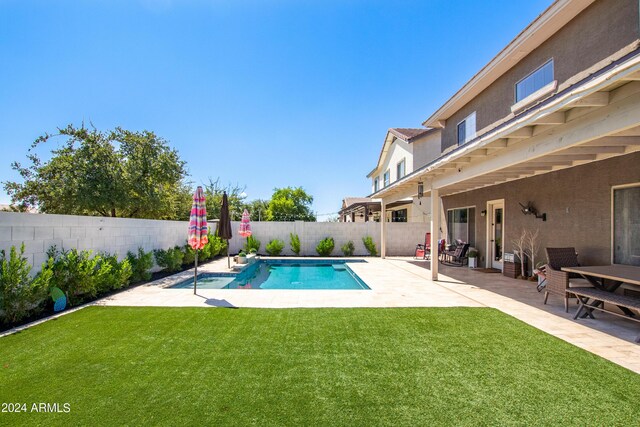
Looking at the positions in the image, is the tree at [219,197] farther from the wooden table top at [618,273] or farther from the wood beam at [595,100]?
the wood beam at [595,100]

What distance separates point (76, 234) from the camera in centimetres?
688

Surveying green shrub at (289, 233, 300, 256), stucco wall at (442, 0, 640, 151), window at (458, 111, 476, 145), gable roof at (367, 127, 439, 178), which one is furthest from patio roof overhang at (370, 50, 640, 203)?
gable roof at (367, 127, 439, 178)

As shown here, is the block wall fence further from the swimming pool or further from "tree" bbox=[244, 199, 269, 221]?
"tree" bbox=[244, 199, 269, 221]

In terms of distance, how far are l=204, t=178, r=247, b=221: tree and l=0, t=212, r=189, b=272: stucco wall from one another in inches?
702

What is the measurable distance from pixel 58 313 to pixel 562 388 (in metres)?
8.10

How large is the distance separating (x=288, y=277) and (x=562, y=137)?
29.7 feet

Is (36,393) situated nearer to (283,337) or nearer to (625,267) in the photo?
(283,337)

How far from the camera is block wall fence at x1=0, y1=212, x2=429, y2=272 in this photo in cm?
567

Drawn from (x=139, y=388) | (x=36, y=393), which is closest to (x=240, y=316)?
(x=139, y=388)

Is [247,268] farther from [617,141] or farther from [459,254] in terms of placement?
[617,141]

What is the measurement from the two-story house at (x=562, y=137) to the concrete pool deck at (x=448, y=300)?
141cm

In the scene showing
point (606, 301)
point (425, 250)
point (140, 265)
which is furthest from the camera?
point (425, 250)

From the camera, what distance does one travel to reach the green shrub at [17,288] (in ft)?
15.8

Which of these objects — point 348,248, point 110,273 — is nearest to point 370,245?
point 348,248
